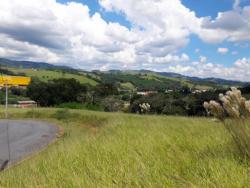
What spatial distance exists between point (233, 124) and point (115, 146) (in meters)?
2.26

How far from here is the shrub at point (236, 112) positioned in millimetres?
5062

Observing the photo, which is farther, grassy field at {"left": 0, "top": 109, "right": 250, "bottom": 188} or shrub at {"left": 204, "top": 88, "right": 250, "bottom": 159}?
shrub at {"left": 204, "top": 88, "right": 250, "bottom": 159}

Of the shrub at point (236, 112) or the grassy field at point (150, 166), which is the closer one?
the grassy field at point (150, 166)

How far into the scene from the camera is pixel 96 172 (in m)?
5.37

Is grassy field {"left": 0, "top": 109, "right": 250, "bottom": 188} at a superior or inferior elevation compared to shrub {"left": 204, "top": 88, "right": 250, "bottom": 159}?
inferior

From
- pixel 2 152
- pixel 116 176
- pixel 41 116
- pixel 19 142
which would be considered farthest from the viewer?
pixel 41 116

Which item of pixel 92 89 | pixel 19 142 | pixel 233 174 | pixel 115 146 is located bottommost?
pixel 92 89

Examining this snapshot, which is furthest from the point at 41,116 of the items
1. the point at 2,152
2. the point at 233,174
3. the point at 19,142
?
the point at 233,174

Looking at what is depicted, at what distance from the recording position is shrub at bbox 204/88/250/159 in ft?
16.6

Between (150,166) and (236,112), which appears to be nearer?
(236,112)

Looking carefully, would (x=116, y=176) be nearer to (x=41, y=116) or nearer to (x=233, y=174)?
(x=233, y=174)

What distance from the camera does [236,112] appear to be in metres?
5.01

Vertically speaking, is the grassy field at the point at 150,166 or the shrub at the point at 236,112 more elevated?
the shrub at the point at 236,112

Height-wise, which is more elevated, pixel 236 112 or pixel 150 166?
pixel 236 112
